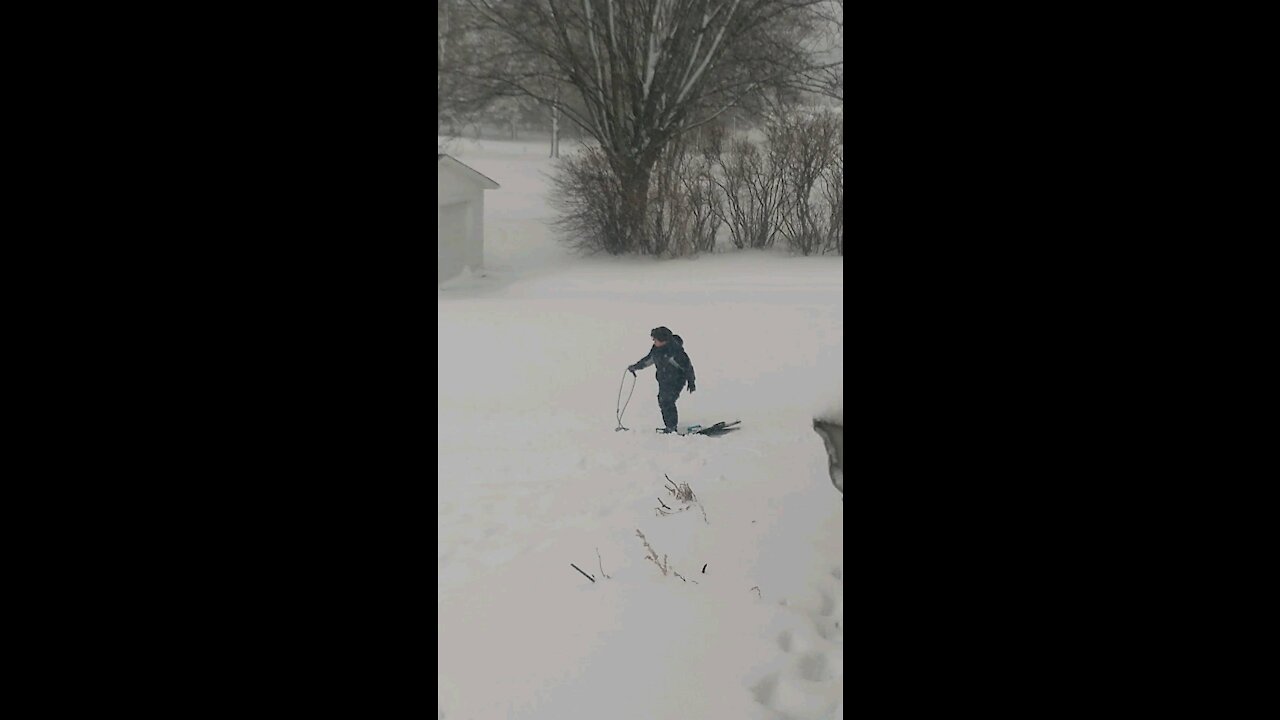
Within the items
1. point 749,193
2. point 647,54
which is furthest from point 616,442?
point 647,54

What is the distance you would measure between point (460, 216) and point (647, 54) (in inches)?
26.9

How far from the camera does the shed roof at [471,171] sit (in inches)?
106

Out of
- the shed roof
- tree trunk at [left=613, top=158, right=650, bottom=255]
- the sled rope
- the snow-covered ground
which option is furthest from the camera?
the sled rope

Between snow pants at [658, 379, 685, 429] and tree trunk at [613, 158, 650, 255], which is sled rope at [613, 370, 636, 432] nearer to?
snow pants at [658, 379, 685, 429]

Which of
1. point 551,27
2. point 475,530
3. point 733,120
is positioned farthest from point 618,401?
point 551,27

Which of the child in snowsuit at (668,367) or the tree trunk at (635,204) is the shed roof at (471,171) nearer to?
the tree trunk at (635,204)

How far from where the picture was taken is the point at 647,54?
2.74 meters

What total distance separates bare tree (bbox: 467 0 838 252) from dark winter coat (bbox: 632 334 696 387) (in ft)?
1.88

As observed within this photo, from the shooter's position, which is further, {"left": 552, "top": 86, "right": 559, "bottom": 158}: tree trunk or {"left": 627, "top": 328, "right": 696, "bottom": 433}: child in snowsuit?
{"left": 627, "top": 328, "right": 696, "bottom": 433}: child in snowsuit

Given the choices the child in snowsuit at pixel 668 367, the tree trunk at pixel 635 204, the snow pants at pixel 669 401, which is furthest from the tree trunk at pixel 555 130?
the snow pants at pixel 669 401

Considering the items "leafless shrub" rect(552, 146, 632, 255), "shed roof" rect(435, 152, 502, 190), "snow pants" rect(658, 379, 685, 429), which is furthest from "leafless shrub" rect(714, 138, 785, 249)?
"shed roof" rect(435, 152, 502, 190)

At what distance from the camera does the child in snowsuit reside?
287cm
